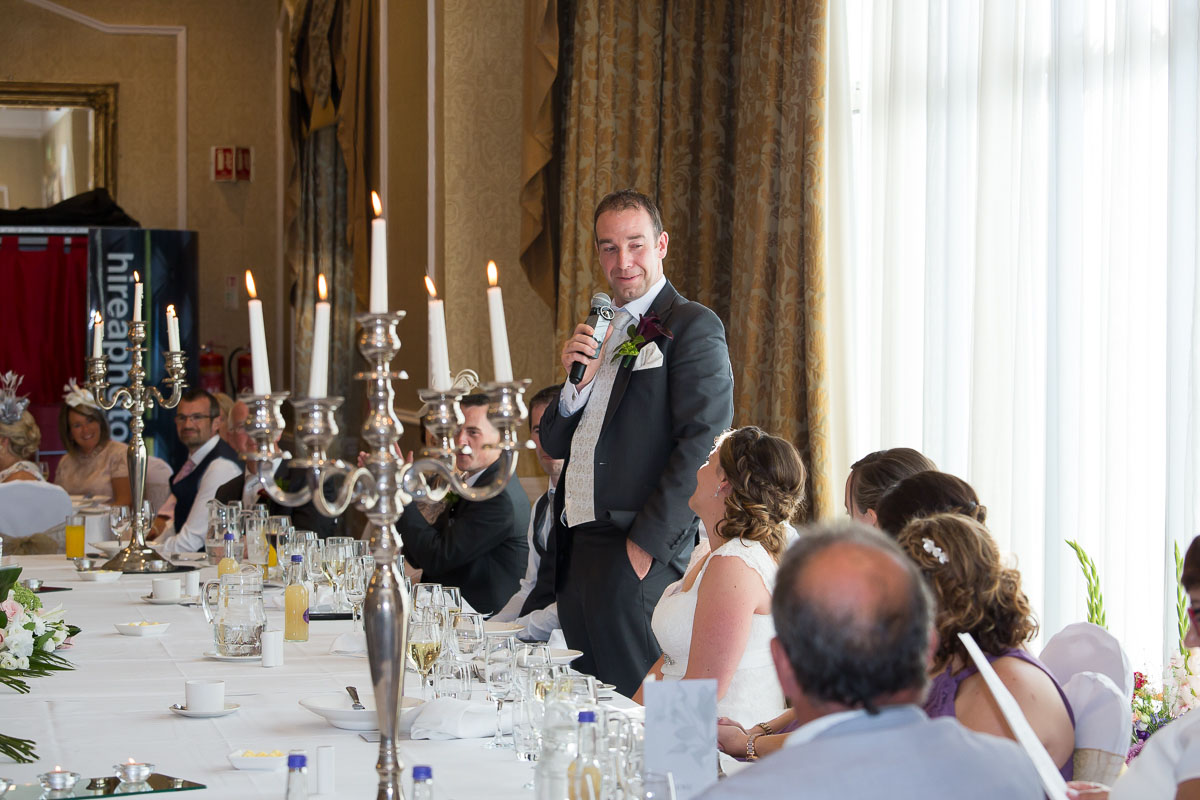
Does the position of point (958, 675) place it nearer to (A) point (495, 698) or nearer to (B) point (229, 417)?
(A) point (495, 698)

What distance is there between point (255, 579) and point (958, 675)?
4.70 feet

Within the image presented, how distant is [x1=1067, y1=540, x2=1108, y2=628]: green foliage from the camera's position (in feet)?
9.62

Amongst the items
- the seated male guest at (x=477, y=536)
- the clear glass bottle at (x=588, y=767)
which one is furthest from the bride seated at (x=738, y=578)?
the seated male guest at (x=477, y=536)

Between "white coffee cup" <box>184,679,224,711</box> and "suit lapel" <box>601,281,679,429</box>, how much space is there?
1485 mm

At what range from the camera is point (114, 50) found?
9086mm

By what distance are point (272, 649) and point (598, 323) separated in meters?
1.03

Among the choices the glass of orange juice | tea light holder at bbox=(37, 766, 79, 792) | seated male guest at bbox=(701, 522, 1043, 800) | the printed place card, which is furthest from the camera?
the glass of orange juice

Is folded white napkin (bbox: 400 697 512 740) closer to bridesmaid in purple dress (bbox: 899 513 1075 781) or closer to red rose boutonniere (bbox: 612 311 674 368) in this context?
bridesmaid in purple dress (bbox: 899 513 1075 781)

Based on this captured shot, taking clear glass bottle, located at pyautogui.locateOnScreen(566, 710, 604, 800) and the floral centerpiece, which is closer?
clear glass bottle, located at pyautogui.locateOnScreen(566, 710, 604, 800)

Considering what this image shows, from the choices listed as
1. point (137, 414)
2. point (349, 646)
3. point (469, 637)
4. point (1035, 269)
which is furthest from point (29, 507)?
point (1035, 269)

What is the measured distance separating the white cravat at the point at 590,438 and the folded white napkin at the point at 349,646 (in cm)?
83

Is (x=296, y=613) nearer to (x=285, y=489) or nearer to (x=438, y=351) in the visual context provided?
(x=438, y=351)

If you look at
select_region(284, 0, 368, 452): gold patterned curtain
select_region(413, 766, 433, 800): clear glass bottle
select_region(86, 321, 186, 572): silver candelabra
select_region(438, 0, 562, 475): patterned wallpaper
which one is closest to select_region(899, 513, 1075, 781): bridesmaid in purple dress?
select_region(413, 766, 433, 800): clear glass bottle

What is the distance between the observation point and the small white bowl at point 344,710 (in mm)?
2027
